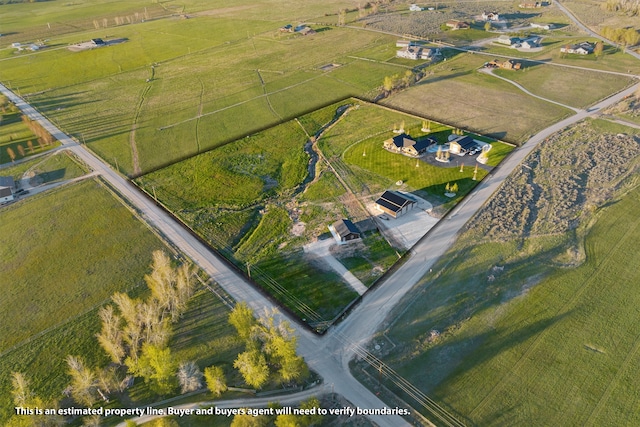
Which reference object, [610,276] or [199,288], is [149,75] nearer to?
[199,288]

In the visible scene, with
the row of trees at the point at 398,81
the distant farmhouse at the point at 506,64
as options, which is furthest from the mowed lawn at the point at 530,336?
the distant farmhouse at the point at 506,64

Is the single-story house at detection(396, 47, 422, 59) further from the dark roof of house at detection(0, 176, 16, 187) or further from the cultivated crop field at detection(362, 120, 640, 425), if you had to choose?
the dark roof of house at detection(0, 176, 16, 187)

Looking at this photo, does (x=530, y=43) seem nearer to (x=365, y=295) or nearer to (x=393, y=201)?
(x=393, y=201)

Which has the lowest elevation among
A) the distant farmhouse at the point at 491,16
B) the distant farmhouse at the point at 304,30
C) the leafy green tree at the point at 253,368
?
the leafy green tree at the point at 253,368

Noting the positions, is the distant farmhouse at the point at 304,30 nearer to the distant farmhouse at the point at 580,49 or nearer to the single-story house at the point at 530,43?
the single-story house at the point at 530,43

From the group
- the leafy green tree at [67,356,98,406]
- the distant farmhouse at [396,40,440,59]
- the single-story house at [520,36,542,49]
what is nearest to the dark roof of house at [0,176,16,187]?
the leafy green tree at [67,356,98,406]

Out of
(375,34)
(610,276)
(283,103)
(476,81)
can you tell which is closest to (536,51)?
(476,81)
